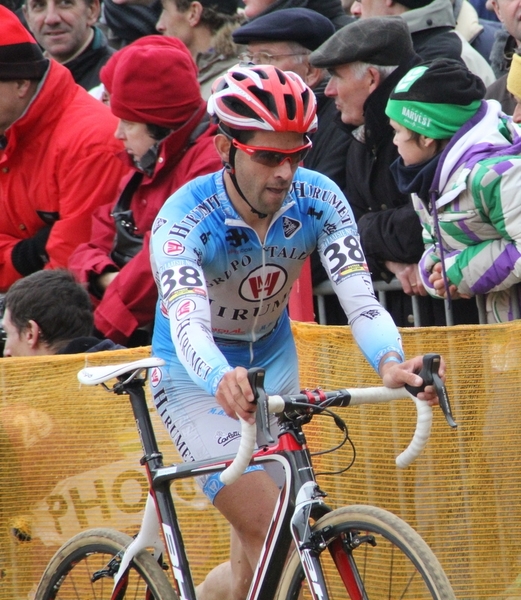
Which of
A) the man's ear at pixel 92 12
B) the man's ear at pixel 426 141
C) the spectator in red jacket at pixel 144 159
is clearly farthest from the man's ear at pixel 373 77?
the man's ear at pixel 92 12

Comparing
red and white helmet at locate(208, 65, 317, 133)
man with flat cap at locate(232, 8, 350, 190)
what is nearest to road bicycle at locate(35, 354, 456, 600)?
red and white helmet at locate(208, 65, 317, 133)

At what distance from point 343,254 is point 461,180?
117 cm

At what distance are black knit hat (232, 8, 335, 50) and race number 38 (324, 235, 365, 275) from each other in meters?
2.68

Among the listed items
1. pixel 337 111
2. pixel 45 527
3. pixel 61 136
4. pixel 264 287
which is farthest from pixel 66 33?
pixel 264 287

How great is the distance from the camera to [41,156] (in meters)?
6.68

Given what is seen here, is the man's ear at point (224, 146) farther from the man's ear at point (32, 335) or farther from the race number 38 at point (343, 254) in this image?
the man's ear at point (32, 335)

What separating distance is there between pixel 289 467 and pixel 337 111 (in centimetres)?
306

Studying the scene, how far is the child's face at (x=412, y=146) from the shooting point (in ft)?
17.0

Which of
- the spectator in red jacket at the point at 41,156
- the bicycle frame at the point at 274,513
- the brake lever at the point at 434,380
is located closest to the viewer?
the brake lever at the point at 434,380

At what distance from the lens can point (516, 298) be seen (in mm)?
4996

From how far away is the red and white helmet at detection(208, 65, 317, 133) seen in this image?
3727 mm

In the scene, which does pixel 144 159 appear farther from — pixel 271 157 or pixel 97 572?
pixel 97 572

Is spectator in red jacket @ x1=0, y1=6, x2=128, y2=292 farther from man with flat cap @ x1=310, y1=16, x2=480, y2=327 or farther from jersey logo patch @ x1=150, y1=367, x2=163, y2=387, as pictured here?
jersey logo patch @ x1=150, y1=367, x2=163, y2=387

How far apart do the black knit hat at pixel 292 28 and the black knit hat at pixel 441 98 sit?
1.36 m
